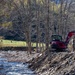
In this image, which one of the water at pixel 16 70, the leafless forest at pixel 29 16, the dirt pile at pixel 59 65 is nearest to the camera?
the dirt pile at pixel 59 65

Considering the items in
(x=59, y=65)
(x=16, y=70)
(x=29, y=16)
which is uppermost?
(x=29, y=16)

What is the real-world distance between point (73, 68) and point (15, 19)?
4480 cm

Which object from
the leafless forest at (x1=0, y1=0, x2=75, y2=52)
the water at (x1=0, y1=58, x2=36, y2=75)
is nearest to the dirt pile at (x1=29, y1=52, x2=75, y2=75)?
the water at (x1=0, y1=58, x2=36, y2=75)

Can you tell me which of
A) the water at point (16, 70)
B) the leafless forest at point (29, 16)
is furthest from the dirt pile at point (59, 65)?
the leafless forest at point (29, 16)

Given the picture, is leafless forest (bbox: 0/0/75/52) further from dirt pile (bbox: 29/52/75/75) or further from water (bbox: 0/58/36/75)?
dirt pile (bbox: 29/52/75/75)

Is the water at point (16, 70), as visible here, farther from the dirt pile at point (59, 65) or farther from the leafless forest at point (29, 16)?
the leafless forest at point (29, 16)

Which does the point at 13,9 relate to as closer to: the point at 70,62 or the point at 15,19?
the point at 15,19

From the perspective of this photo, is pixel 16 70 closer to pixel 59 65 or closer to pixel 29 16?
pixel 59 65

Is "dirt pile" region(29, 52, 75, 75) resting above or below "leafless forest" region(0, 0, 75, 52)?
below

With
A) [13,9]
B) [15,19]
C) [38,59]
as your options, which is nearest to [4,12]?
[13,9]

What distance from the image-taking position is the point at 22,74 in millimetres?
30188

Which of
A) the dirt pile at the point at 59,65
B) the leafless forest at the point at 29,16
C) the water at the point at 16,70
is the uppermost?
the leafless forest at the point at 29,16

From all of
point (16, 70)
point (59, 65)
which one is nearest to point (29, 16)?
point (16, 70)

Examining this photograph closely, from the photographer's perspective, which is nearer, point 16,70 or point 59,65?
point 59,65
